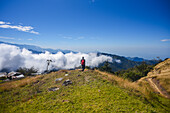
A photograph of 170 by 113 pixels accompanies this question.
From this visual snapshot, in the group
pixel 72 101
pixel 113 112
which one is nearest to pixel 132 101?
pixel 113 112

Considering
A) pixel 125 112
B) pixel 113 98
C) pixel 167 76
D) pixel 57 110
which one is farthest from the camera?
pixel 167 76

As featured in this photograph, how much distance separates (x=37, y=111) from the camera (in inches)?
276

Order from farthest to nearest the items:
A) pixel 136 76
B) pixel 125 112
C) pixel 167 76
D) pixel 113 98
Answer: pixel 136 76 < pixel 167 76 < pixel 113 98 < pixel 125 112

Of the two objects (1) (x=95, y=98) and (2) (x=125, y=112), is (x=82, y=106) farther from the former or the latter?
(2) (x=125, y=112)

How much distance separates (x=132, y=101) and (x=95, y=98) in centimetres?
336

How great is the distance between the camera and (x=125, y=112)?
19.2ft

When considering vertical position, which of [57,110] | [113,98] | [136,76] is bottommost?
[136,76]

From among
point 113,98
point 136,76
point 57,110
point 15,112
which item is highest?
point 113,98

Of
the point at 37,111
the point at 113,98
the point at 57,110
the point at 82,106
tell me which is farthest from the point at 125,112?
the point at 37,111

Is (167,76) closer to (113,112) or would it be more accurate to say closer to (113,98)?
(113,98)

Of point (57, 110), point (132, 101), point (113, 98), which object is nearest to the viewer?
point (57, 110)

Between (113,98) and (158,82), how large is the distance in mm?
13828

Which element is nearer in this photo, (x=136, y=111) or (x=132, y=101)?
(x=136, y=111)

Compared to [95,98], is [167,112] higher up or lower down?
lower down
